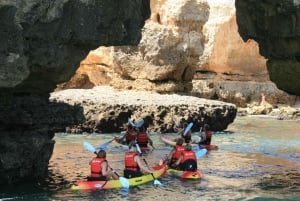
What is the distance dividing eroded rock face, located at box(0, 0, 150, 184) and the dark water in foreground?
1.04m

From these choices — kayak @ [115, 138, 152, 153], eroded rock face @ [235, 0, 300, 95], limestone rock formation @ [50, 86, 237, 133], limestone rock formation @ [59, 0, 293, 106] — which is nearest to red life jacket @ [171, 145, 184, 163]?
eroded rock face @ [235, 0, 300, 95]

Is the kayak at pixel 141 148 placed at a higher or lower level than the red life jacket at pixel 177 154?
lower

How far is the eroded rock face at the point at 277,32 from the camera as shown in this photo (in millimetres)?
12984

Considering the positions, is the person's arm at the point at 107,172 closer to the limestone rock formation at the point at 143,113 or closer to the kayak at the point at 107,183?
the kayak at the point at 107,183

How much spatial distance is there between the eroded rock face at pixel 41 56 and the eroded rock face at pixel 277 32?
9.42 feet

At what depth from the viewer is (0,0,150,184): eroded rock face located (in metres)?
11.5

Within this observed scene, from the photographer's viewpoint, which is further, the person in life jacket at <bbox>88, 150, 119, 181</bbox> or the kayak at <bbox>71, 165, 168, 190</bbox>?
the person in life jacket at <bbox>88, 150, 119, 181</bbox>

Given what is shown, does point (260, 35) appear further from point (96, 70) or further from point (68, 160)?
point (96, 70)

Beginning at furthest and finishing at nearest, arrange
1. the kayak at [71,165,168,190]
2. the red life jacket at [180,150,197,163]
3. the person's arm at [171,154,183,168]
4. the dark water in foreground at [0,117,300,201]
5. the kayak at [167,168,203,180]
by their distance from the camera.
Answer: the person's arm at [171,154,183,168]
the red life jacket at [180,150,197,163]
the kayak at [167,168,203,180]
the kayak at [71,165,168,190]
the dark water in foreground at [0,117,300,201]

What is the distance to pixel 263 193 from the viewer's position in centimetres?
1396

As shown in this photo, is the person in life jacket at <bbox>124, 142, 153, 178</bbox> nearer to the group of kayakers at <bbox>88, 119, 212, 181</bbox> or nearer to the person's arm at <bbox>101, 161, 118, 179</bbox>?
the group of kayakers at <bbox>88, 119, 212, 181</bbox>

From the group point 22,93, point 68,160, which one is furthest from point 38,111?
point 68,160

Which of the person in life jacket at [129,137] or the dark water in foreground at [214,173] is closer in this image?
the dark water in foreground at [214,173]

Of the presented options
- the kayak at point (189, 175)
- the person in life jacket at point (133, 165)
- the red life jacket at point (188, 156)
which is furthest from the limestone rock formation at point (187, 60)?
the person in life jacket at point (133, 165)
